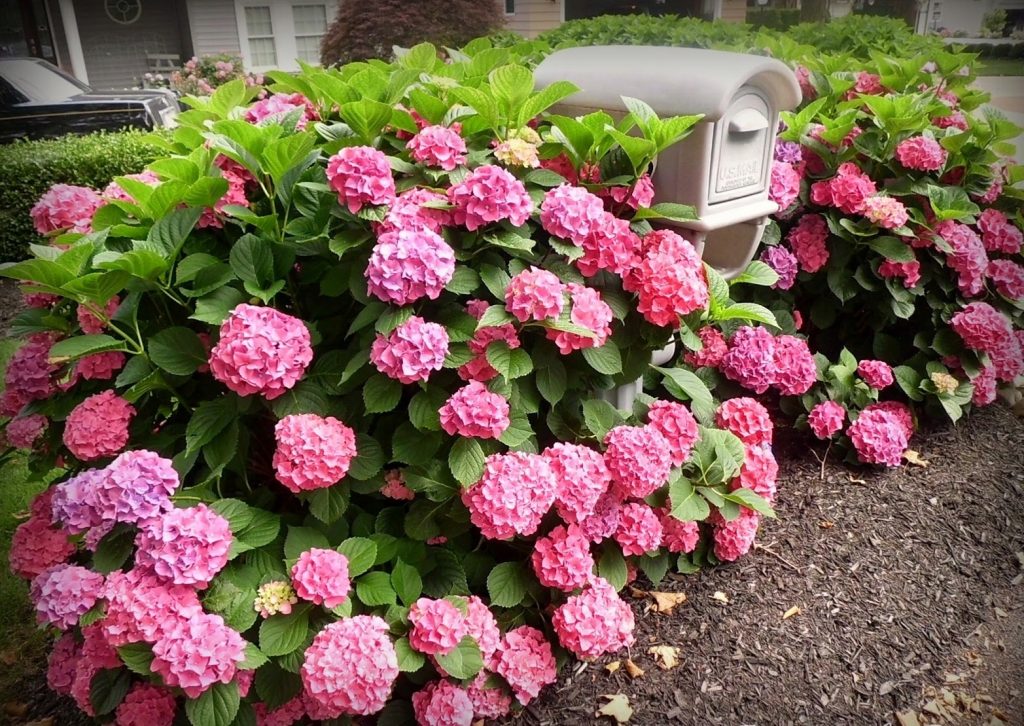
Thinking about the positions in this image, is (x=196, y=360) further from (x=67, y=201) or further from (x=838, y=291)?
(x=838, y=291)

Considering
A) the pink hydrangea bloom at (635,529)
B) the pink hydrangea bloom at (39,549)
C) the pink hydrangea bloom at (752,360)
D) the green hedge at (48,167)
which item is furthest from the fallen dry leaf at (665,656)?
the green hedge at (48,167)

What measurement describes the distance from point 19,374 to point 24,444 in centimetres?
20

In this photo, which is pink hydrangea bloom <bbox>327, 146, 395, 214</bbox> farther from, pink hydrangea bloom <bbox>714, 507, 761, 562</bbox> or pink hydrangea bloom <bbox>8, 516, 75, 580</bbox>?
pink hydrangea bloom <bbox>714, 507, 761, 562</bbox>

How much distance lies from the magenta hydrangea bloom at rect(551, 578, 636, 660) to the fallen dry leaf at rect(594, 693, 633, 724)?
97 millimetres

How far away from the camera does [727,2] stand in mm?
1613

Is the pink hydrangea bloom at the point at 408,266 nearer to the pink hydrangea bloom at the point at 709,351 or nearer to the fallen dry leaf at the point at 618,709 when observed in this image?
the fallen dry leaf at the point at 618,709


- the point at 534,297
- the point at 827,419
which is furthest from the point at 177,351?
the point at 827,419

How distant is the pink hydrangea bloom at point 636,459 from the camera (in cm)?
158

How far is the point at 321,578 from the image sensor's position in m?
1.33

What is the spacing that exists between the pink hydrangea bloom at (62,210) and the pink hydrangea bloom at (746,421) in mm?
1599

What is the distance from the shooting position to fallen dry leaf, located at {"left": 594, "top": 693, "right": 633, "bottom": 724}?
1.56 m

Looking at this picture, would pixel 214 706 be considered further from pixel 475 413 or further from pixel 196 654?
pixel 475 413

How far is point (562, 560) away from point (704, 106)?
1.03 meters

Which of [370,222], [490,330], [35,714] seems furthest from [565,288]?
[35,714]
